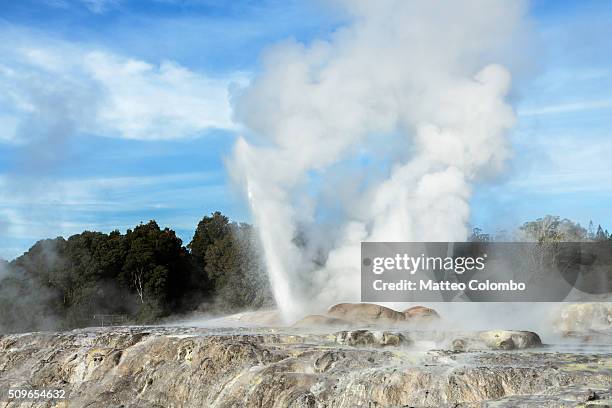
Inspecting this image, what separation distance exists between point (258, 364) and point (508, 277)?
103 feet

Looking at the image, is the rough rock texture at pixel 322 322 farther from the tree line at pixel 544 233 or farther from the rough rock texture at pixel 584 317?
the tree line at pixel 544 233

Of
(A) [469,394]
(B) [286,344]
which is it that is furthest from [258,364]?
(A) [469,394]

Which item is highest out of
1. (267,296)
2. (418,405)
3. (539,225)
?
(539,225)

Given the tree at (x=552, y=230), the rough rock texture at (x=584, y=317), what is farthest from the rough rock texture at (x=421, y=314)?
the tree at (x=552, y=230)

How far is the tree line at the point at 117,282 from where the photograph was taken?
43125 millimetres

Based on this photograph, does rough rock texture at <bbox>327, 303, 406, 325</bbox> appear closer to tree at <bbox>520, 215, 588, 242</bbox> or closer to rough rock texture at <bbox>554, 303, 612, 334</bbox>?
rough rock texture at <bbox>554, 303, 612, 334</bbox>

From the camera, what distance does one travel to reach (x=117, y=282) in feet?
152

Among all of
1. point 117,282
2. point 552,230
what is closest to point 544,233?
point 552,230

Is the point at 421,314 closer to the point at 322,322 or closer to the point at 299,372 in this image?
the point at 322,322

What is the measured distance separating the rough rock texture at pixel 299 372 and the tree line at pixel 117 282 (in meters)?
21.3

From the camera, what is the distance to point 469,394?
13.3 meters

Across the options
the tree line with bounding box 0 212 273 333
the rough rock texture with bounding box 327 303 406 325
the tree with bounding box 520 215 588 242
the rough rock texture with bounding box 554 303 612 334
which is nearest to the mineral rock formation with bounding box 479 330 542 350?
the rough rock texture with bounding box 327 303 406 325

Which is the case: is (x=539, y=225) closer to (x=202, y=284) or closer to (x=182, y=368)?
(x=202, y=284)

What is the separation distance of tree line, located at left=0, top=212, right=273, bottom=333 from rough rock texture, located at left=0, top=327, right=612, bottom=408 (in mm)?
21311
